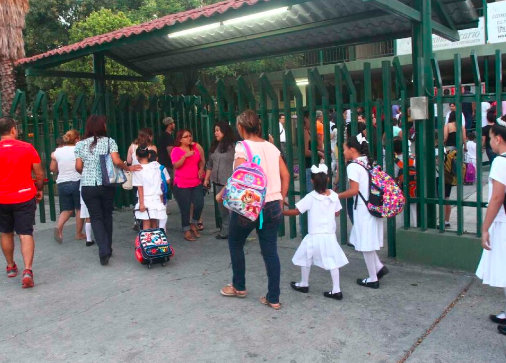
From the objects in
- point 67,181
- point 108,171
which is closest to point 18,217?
point 108,171

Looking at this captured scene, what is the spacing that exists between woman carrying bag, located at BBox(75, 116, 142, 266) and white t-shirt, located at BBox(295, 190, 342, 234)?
2.48m

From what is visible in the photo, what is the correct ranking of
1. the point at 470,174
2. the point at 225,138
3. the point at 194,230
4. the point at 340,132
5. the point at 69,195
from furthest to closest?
the point at 470,174
the point at 194,230
the point at 69,195
the point at 225,138
the point at 340,132

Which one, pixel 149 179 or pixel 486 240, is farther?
pixel 149 179

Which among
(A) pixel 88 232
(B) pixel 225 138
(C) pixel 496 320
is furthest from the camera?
(A) pixel 88 232

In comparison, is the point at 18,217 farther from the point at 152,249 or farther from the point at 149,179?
the point at 149,179

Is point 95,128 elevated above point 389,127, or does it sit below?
above

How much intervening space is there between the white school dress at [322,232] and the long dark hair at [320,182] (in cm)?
6

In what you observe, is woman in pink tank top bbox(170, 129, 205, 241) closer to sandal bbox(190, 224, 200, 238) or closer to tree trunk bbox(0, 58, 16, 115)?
sandal bbox(190, 224, 200, 238)

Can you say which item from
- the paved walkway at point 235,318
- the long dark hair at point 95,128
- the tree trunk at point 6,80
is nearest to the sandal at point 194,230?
the paved walkway at point 235,318

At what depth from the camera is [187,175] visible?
7211 mm

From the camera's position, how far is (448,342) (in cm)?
379

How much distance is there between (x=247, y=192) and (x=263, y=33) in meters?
4.54

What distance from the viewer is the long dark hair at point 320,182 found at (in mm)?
4641

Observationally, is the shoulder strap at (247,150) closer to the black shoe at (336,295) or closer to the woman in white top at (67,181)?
the black shoe at (336,295)
